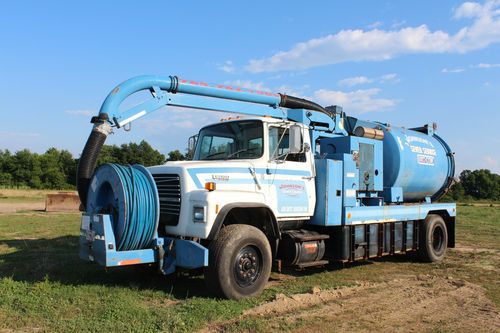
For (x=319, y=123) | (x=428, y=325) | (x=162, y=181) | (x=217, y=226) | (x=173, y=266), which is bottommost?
(x=428, y=325)

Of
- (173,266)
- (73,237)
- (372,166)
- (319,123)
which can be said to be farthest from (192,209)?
(73,237)

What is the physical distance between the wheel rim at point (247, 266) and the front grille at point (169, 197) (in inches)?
43.5

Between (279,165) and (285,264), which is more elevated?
(279,165)

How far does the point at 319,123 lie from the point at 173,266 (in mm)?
4680

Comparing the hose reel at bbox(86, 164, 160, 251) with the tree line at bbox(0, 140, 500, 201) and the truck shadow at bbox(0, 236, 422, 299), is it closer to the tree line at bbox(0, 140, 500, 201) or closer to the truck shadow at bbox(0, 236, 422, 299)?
the truck shadow at bbox(0, 236, 422, 299)

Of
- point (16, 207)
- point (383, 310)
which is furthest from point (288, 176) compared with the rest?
point (16, 207)

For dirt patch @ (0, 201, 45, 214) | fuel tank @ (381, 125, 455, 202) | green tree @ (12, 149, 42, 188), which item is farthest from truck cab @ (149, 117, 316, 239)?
green tree @ (12, 149, 42, 188)

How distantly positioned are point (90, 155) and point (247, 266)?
328 centimetres

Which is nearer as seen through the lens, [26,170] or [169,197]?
[169,197]

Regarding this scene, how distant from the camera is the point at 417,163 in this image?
11211 millimetres

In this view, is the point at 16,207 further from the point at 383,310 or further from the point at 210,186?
the point at 383,310

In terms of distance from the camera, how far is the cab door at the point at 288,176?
7.75 m

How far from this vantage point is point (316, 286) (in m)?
7.66

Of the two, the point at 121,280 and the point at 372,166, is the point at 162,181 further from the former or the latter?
the point at 372,166
